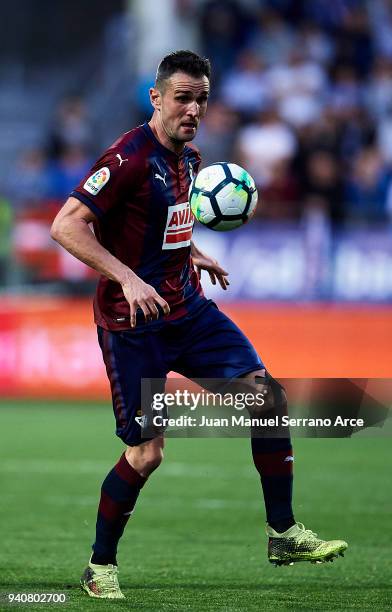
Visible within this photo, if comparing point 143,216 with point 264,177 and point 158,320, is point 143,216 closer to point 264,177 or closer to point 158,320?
point 158,320

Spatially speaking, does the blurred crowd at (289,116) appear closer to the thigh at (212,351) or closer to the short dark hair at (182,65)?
the thigh at (212,351)

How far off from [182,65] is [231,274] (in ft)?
30.5

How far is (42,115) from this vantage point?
69.6ft

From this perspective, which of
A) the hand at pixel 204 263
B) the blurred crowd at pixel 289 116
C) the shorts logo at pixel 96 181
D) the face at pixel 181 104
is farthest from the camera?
the blurred crowd at pixel 289 116

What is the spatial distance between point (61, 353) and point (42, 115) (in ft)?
21.6

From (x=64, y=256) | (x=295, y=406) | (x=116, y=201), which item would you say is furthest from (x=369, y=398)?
(x=64, y=256)

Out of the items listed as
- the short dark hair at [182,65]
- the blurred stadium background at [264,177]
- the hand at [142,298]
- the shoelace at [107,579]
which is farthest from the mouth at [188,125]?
the blurred stadium background at [264,177]

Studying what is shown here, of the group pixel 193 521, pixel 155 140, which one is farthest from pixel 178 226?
pixel 193 521

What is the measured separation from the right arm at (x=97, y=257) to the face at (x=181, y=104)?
0.59m

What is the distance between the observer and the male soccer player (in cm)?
607

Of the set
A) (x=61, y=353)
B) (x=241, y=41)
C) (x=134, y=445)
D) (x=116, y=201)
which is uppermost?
(x=241, y=41)

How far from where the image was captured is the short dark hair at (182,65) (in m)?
6.07

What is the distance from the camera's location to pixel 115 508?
245 inches

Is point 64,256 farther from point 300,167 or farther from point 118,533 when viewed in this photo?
point 118,533
